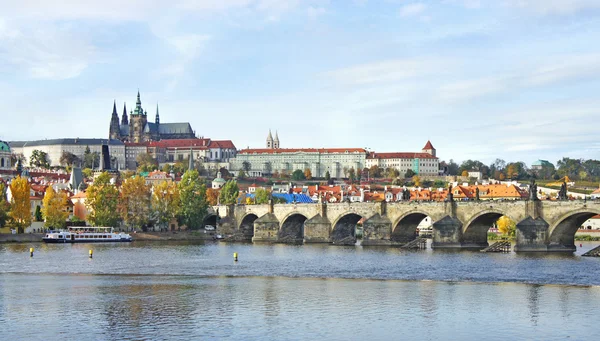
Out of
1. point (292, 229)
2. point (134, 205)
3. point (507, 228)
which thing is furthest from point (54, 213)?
point (507, 228)

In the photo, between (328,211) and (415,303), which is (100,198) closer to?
(328,211)

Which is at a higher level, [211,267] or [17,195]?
[17,195]

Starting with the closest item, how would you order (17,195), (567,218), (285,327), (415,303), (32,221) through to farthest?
1. (285,327)
2. (415,303)
3. (567,218)
4. (17,195)
5. (32,221)

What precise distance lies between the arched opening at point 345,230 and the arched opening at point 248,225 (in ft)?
50.9

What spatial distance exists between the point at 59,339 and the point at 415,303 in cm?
1565

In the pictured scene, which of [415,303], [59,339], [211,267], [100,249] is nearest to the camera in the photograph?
[59,339]

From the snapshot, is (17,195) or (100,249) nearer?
(100,249)

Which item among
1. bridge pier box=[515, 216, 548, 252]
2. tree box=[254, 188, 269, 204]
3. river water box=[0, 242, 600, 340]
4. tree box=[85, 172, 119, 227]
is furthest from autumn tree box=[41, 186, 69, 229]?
bridge pier box=[515, 216, 548, 252]

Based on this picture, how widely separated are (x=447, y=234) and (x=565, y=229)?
9983 mm

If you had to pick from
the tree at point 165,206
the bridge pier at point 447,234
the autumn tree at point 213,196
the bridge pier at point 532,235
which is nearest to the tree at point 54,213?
the tree at point 165,206

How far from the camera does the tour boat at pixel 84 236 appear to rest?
8494 cm

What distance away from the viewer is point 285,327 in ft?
106

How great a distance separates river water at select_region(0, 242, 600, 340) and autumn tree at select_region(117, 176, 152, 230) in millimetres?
31638

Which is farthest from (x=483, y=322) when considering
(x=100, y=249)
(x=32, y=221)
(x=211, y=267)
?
(x=32, y=221)
